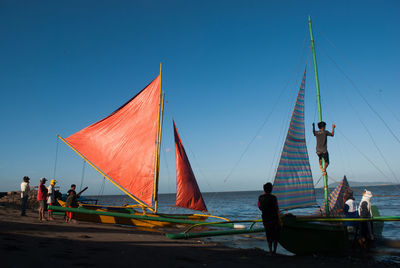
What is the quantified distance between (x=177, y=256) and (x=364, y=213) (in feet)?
24.2

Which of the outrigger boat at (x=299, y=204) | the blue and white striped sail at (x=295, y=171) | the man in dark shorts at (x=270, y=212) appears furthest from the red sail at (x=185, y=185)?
the man in dark shorts at (x=270, y=212)

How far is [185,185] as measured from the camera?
16.8 m

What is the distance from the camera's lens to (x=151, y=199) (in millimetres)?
16141

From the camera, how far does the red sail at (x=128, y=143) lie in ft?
54.0

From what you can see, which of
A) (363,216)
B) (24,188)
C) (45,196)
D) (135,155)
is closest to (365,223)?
(363,216)

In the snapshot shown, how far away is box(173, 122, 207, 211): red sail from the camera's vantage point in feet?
54.6

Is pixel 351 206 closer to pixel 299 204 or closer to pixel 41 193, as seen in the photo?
pixel 299 204

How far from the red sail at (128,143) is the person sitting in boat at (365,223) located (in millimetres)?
10659

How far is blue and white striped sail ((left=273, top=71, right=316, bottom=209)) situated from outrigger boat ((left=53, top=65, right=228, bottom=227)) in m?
7.99

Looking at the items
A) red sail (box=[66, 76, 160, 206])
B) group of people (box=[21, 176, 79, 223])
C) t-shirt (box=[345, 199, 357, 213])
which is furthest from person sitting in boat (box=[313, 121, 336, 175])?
group of people (box=[21, 176, 79, 223])

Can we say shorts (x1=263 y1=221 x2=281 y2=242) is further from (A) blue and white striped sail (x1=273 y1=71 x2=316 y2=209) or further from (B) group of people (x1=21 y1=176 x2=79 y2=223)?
(B) group of people (x1=21 y1=176 x2=79 y2=223)

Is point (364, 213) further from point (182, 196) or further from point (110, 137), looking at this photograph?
point (110, 137)

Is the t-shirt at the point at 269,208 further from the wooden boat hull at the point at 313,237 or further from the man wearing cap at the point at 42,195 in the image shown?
the man wearing cap at the point at 42,195

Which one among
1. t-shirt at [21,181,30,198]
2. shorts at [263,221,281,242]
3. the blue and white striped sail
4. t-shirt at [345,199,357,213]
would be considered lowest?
shorts at [263,221,281,242]
